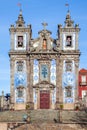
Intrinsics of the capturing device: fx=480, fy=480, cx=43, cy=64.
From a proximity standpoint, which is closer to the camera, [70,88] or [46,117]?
[46,117]

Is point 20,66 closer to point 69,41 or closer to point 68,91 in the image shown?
point 68,91

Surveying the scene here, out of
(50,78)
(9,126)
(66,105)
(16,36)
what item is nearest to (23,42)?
(16,36)

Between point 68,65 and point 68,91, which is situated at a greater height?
point 68,65

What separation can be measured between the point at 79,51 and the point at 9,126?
18.2 metres

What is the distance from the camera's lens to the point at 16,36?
68.6 meters

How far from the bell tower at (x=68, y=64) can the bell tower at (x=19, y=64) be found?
190 inches

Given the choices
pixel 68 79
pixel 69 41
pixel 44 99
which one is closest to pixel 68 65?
pixel 68 79

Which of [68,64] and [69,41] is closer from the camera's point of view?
[68,64]

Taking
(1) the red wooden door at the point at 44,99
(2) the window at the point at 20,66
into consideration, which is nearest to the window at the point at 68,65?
(1) the red wooden door at the point at 44,99

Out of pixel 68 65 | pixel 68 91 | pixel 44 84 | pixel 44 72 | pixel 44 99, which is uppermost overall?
pixel 68 65

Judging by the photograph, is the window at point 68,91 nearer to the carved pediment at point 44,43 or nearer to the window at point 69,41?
the carved pediment at point 44,43

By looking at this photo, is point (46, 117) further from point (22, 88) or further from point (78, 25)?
point (78, 25)

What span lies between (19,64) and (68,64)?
22.8 feet

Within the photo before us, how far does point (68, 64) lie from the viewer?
6812 centimetres
